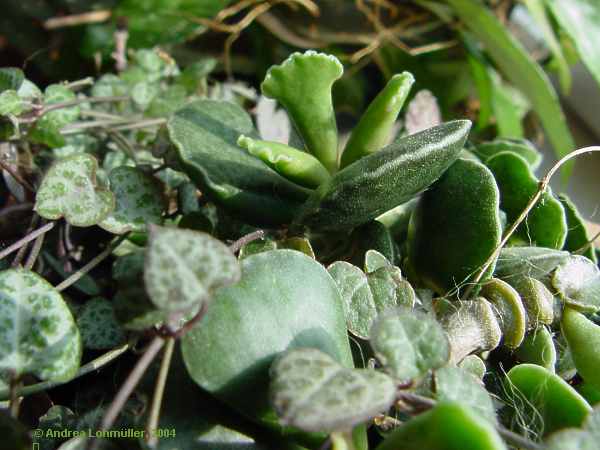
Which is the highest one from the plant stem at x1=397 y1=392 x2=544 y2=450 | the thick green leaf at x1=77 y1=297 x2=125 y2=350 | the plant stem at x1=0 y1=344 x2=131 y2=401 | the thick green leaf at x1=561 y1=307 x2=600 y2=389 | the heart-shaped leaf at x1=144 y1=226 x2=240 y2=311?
the heart-shaped leaf at x1=144 y1=226 x2=240 y2=311

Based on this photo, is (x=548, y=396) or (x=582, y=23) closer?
(x=548, y=396)

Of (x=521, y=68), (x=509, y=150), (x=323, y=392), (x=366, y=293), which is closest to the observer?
(x=323, y=392)

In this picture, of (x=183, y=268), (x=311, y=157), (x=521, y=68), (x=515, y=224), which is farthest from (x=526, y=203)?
A: (x=521, y=68)

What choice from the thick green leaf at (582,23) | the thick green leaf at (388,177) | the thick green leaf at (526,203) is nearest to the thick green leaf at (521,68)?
the thick green leaf at (582,23)

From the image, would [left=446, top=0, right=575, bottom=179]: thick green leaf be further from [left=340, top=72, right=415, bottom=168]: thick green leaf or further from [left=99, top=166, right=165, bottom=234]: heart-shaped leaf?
[left=99, top=166, right=165, bottom=234]: heart-shaped leaf

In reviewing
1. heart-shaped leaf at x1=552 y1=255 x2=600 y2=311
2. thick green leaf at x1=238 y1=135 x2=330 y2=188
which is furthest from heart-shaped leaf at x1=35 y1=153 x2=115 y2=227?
heart-shaped leaf at x1=552 y1=255 x2=600 y2=311

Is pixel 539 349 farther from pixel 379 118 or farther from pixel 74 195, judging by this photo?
pixel 74 195

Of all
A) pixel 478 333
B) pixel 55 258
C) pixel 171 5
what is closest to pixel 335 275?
pixel 478 333
